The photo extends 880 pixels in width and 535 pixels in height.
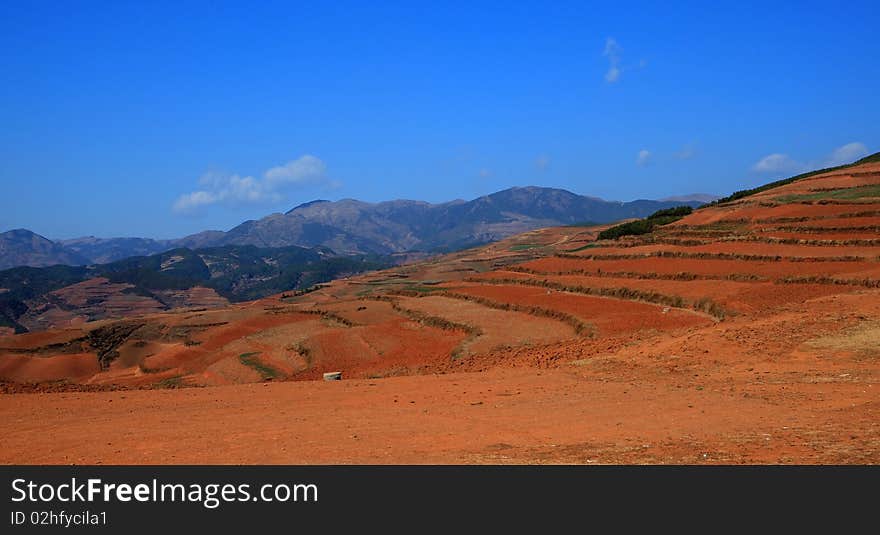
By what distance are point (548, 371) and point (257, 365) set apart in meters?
14.5

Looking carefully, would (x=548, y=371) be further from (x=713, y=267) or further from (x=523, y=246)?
(x=523, y=246)

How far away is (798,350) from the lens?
60.0ft

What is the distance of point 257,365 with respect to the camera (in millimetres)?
29469

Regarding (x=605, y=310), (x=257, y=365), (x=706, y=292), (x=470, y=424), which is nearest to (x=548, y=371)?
(x=470, y=424)

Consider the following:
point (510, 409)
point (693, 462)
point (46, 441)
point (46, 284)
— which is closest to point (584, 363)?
point (510, 409)

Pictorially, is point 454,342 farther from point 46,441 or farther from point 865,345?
point 46,441

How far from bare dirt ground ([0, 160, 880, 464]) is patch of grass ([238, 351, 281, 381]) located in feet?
0.45

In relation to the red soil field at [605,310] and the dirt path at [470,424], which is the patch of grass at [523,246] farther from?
the dirt path at [470,424]

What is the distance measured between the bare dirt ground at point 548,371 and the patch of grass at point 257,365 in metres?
0.14

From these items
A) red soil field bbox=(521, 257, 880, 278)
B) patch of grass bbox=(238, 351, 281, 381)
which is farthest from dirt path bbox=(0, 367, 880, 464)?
red soil field bbox=(521, 257, 880, 278)

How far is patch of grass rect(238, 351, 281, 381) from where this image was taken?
90.9ft

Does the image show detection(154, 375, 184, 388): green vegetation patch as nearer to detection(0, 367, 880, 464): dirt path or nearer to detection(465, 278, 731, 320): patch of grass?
detection(0, 367, 880, 464): dirt path

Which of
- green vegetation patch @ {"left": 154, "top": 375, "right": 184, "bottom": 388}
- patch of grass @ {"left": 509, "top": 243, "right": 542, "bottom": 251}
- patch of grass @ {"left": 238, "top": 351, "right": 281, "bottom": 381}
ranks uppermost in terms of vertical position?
patch of grass @ {"left": 509, "top": 243, "right": 542, "bottom": 251}

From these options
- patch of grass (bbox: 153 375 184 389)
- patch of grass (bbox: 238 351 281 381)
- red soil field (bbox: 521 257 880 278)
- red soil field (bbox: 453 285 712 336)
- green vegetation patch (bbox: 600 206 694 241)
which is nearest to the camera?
red soil field (bbox: 453 285 712 336)
